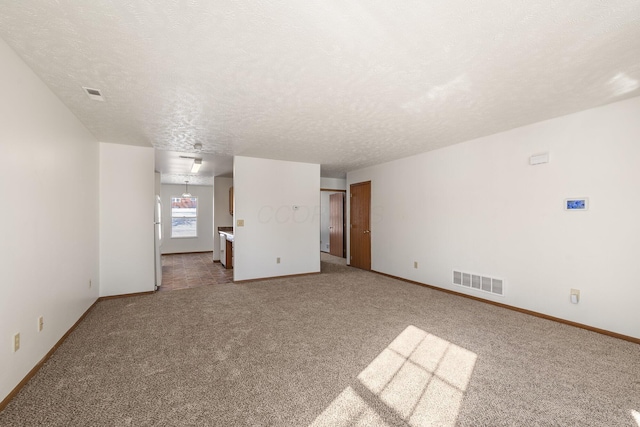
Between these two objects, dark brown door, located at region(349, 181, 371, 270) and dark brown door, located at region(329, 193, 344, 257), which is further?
dark brown door, located at region(329, 193, 344, 257)

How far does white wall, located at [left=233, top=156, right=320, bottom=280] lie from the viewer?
5.46m

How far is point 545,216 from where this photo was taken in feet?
11.4

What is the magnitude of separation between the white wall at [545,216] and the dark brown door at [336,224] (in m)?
3.53

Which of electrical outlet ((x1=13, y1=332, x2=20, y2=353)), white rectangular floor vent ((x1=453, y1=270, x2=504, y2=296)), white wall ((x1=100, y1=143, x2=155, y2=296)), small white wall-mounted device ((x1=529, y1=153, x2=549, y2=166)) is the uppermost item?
small white wall-mounted device ((x1=529, y1=153, x2=549, y2=166))

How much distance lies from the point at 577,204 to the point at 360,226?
427cm

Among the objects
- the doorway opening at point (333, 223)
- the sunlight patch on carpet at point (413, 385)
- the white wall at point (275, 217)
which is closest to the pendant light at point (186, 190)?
the doorway opening at point (333, 223)

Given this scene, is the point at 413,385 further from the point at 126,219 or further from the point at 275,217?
the point at 126,219

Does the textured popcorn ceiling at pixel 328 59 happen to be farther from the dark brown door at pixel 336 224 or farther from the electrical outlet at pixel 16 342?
the dark brown door at pixel 336 224

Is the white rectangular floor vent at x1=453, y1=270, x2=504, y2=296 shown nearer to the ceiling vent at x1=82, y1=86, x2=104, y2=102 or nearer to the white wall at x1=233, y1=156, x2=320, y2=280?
the white wall at x1=233, y1=156, x2=320, y2=280

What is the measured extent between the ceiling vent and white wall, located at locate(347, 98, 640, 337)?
4851 mm

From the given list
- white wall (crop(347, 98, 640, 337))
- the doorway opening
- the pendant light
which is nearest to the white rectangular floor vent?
white wall (crop(347, 98, 640, 337))

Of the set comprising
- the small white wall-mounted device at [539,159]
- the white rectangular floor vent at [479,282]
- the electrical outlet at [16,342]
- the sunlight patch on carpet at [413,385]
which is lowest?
the sunlight patch on carpet at [413,385]

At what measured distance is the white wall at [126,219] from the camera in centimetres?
434

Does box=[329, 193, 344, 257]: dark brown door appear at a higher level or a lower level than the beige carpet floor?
higher
